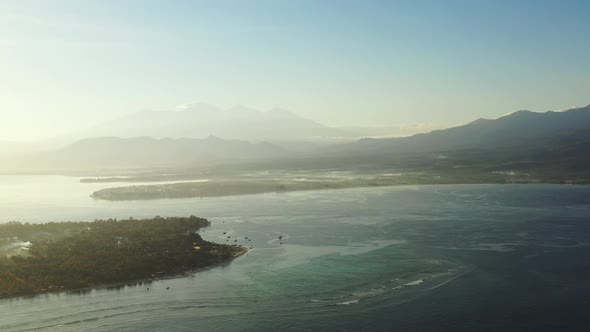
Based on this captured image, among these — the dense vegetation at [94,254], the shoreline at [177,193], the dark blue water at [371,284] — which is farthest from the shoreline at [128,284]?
the shoreline at [177,193]

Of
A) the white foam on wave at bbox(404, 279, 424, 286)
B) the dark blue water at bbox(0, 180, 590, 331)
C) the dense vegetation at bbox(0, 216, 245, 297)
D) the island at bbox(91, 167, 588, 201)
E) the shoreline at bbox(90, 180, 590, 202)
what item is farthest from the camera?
the island at bbox(91, 167, 588, 201)

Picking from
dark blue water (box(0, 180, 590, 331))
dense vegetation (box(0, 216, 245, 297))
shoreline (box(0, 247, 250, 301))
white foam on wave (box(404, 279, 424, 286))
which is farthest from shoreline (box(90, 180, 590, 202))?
white foam on wave (box(404, 279, 424, 286))

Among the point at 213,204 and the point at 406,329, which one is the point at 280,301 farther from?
the point at 213,204

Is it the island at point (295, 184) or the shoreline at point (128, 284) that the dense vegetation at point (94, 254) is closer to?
the shoreline at point (128, 284)

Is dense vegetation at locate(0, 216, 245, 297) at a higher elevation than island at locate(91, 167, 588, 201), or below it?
below

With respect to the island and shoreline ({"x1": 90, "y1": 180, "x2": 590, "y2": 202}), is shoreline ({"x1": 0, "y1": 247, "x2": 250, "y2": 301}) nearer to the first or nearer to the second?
shoreline ({"x1": 90, "y1": 180, "x2": 590, "y2": 202})
